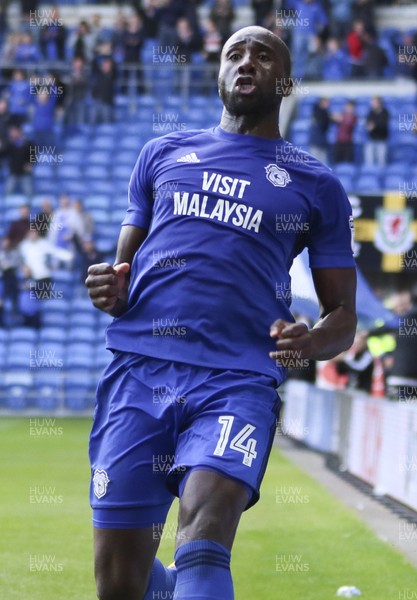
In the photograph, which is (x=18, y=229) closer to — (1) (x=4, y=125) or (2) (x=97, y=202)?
(2) (x=97, y=202)

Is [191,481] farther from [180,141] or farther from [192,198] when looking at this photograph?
[180,141]

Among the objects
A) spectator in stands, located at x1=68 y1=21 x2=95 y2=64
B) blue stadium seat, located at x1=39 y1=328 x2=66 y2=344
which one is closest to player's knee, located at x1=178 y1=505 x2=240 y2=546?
blue stadium seat, located at x1=39 y1=328 x2=66 y2=344

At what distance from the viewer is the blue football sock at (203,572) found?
415 centimetres

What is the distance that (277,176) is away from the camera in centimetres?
481

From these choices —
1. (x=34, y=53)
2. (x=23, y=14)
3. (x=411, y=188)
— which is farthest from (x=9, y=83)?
(x=411, y=188)

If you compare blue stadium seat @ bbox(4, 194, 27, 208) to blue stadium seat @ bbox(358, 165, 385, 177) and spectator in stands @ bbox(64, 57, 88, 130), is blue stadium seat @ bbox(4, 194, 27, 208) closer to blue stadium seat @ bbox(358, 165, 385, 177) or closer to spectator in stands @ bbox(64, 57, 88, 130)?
spectator in stands @ bbox(64, 57, 88, 130)

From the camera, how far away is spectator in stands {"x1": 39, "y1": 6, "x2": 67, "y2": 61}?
87.8 feet

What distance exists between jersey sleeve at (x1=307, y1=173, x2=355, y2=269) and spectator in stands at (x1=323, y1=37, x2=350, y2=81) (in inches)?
852

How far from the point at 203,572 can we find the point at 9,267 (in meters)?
18.2

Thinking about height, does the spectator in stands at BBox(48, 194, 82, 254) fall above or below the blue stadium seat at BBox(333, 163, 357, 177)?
below

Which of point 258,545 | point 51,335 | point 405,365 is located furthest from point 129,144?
point 258,545

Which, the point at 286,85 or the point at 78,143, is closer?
the point at 286,85

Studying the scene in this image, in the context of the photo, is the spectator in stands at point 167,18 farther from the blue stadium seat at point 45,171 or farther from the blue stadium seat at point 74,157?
the blue stadium seat at point 45,171

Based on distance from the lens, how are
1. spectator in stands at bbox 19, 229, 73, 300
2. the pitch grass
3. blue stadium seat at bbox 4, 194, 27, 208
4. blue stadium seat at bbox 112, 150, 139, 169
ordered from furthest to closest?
blue stadium seat at bbox 112, 150, 139, 169 < blue stadium seat at bbox 4, 194, 27, 208 < spectator in stands at bbox 19, 229, 73, 300 < the pitch grass
